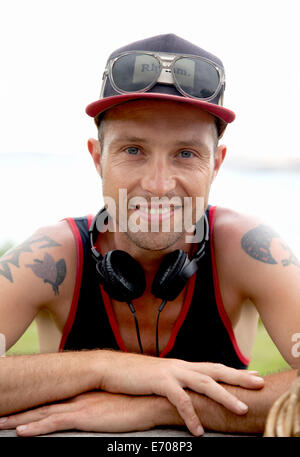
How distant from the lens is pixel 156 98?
1955mm

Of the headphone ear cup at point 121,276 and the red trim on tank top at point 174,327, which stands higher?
the headphone ear cup at point 121,276

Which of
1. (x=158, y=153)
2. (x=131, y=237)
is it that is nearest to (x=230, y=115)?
(x=158, y=153)

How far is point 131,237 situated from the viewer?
6.91ft

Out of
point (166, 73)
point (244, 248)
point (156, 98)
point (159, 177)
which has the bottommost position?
point (244, 248)

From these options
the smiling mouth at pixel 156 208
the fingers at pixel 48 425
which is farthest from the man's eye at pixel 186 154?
the fingers at pixel 48 425

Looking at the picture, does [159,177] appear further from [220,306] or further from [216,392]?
[216,392]

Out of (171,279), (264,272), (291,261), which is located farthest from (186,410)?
(291,261)

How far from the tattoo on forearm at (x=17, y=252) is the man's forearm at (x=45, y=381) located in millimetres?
495

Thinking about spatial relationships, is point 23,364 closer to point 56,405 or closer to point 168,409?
point 56,405

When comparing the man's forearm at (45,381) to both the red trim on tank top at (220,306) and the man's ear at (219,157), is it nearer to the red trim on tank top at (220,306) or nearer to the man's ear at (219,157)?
the red trim on tank top at (220,306)

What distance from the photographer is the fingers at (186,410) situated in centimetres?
134

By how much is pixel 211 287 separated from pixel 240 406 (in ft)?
2.77

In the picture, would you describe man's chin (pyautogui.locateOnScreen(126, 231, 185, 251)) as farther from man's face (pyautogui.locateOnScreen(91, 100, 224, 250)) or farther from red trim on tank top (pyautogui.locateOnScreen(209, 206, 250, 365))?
red trim on tank top (pyautogui.locateOnScreen(209, 206, 250, 365))

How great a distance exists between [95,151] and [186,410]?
144cm
